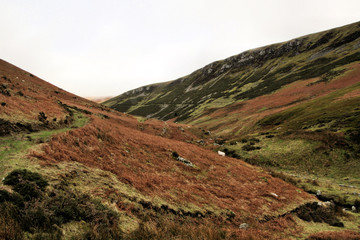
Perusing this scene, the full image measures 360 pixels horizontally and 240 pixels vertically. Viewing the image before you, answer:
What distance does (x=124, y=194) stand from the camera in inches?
396

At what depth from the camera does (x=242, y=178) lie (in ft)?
62.6

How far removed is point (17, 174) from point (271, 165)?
29.8m

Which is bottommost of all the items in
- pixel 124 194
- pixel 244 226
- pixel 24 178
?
pixel 244 226

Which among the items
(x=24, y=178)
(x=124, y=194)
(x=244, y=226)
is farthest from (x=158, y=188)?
(x=24, y=178)

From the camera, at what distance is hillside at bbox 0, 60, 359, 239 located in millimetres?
6816

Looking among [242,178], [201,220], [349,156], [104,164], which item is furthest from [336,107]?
[104,164]

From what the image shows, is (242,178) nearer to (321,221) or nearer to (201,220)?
(321,221)

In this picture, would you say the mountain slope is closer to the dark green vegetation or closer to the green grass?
the green grass

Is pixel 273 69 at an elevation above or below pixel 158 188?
above

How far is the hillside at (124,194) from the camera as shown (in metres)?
6.82

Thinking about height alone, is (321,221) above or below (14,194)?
below

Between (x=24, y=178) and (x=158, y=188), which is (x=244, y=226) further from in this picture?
(x=24, y=178)

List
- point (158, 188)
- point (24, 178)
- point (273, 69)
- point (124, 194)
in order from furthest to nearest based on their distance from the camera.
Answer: point (273, 69), point (158, 188), point (124, 194), point (24, 178)

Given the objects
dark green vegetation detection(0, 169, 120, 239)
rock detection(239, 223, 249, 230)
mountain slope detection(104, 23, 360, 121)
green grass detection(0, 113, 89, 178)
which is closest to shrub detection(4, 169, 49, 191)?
dark green vegetation detection(0, 169, 120, 239)
